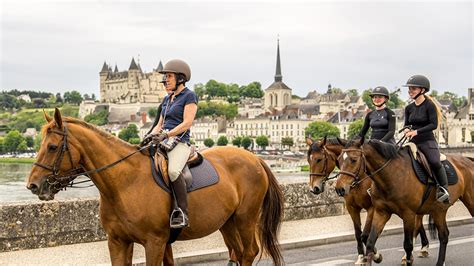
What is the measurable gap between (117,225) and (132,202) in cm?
25

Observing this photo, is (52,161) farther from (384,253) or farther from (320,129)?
(320,129)

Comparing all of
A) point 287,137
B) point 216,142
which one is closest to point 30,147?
point 216,142

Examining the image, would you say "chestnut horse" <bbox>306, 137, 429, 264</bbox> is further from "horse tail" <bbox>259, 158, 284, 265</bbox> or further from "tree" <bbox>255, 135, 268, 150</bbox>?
"tree" <bbox>255, 135, 268, 150</bbox>

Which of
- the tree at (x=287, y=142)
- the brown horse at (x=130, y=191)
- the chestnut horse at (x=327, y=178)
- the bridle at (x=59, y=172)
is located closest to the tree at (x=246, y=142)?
the tree at (x=287, y=142)

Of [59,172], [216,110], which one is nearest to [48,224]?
[59,172]

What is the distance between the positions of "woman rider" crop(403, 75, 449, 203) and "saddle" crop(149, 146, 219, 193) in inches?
129

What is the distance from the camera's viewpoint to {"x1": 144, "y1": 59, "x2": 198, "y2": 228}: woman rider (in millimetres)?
6516

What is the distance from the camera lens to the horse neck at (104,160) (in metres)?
6.21

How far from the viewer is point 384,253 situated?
1041 cm

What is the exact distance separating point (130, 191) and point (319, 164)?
365 cm

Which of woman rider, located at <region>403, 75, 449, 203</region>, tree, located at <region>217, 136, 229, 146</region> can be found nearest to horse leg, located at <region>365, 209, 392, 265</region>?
woman rider, located at <region>403, 75, 449, 203</region>

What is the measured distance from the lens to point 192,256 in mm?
9484

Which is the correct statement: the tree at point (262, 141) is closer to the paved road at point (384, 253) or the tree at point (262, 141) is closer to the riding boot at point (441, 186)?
the paved road at point (384, 253)

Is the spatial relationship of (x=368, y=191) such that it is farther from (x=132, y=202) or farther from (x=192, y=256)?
(x=132, y=202)
